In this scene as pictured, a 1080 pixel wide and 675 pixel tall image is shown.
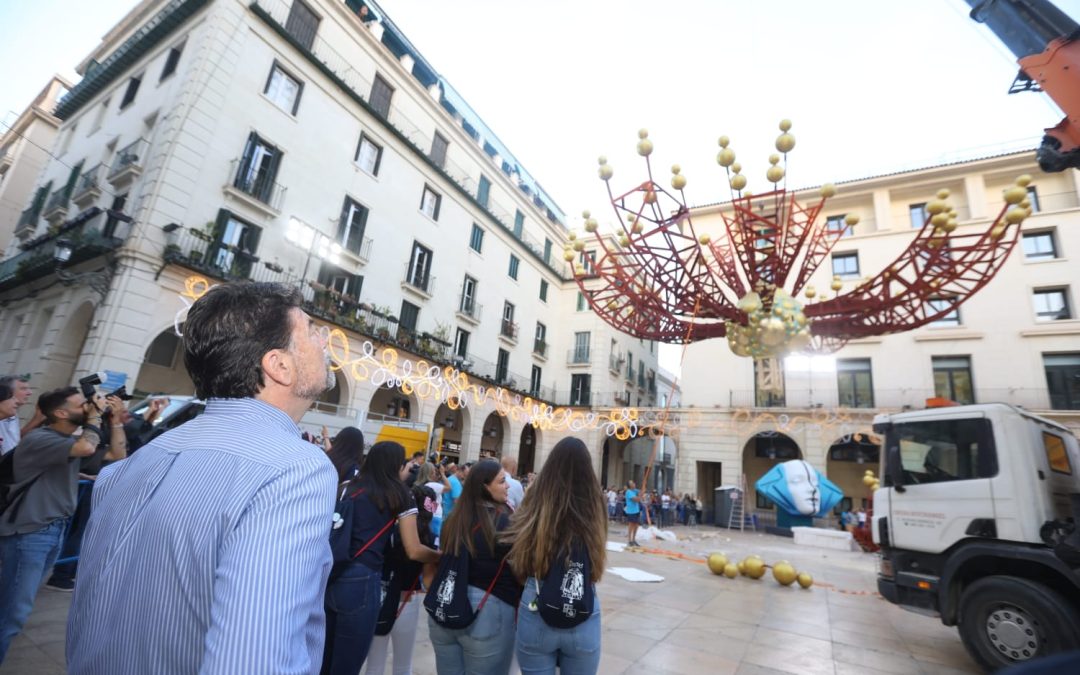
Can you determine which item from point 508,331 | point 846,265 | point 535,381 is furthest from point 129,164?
point 846,265

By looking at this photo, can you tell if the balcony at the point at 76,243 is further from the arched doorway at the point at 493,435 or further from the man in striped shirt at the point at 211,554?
the arched doorway at the point at 493,435

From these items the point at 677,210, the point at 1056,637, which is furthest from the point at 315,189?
the point at 1056,637

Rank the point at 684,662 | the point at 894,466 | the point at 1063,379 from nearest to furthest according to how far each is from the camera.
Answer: the point at 684,662
the point at 894,466
the point at 1063,379

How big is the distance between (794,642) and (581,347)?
2158 centimetres

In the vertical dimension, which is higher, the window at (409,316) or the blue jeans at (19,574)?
the window at (409,316)

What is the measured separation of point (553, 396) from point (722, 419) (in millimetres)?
Result: 8531

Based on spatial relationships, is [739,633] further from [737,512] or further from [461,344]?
[461,344]

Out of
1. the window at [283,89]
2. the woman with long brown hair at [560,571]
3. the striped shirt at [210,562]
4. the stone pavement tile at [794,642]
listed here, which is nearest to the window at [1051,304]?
the stone pavement tile at [794,642]

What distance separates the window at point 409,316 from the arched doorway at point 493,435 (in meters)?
6.84

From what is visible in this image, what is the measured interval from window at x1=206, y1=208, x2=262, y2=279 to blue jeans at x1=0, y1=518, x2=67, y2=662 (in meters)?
10.3

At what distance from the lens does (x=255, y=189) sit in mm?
13391

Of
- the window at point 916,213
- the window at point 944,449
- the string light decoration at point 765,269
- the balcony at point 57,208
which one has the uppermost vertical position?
the window at point 916,213

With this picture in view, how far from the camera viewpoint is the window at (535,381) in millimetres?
24264

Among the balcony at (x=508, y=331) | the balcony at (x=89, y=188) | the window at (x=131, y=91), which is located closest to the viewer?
the balcony at (x=89, y=188)
